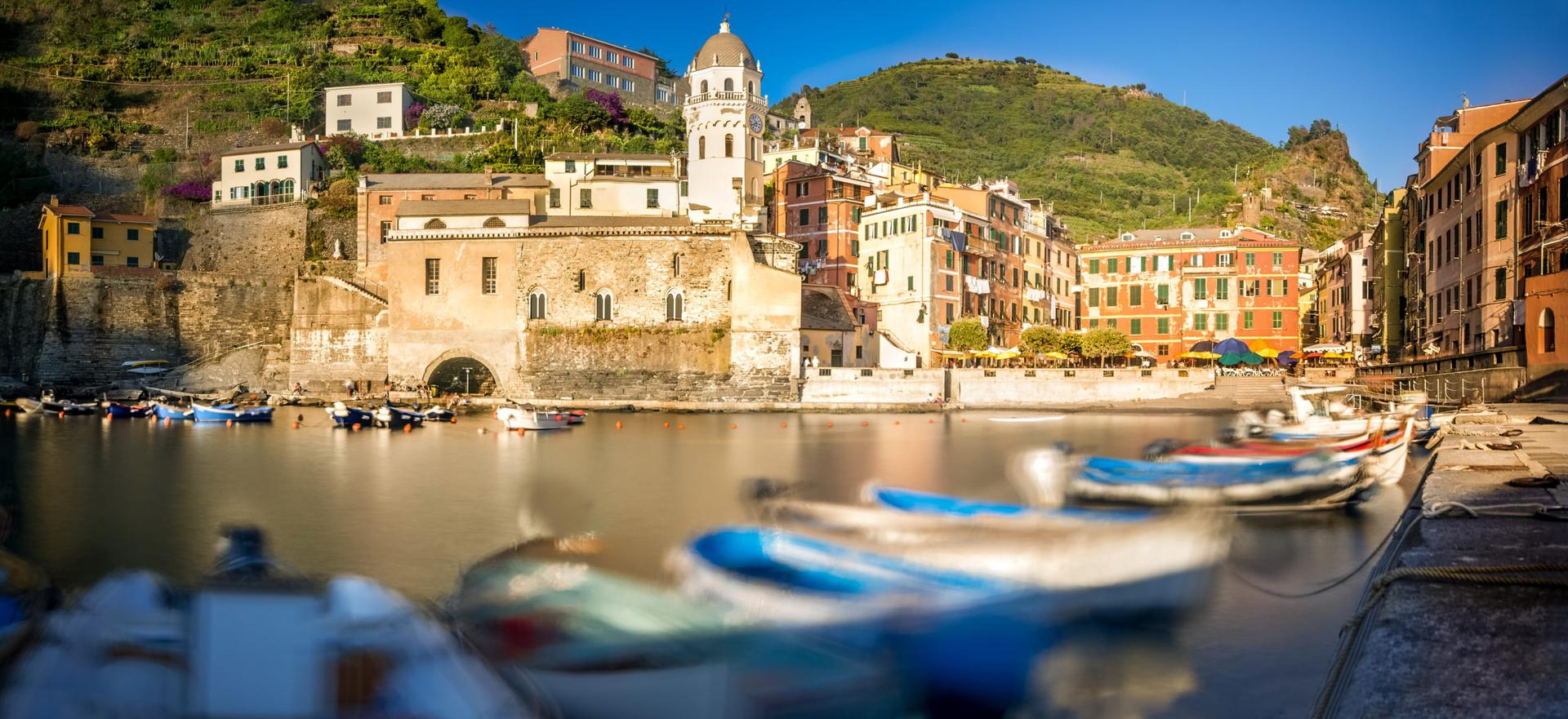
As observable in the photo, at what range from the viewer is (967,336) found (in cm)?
5219

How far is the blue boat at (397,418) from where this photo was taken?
1649 inches

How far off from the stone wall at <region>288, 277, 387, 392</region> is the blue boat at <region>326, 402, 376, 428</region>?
1098cm

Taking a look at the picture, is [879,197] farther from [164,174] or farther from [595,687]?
[595,687]

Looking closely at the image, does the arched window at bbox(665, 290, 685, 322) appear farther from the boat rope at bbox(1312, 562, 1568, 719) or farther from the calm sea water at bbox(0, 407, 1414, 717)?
the boat rope at bbox(1312, 562, 1568, 719)

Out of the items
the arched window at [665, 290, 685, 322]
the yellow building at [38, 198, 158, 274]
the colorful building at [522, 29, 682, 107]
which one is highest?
the colorful building at [522, 29, 682, 107]

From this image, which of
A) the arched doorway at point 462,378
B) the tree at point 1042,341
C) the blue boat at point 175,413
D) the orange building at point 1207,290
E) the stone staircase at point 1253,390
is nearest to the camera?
the blue boat at point 175,413

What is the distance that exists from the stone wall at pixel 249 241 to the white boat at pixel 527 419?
23498mm

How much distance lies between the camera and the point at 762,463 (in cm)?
2952

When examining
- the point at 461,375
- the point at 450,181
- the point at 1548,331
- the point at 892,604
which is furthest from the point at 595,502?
the point at 450,181

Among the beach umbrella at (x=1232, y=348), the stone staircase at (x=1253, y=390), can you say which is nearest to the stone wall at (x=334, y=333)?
the stone staircase at (x=1253, y=390)

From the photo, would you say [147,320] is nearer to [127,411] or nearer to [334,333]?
[334,333]

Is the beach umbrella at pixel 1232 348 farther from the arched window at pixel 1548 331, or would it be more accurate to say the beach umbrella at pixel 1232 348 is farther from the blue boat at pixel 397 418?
the blue boat at pixel 397 418

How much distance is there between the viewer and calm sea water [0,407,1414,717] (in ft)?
34.6

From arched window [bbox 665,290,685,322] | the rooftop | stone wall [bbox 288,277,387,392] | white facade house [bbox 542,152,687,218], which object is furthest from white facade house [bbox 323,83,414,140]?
arched window [bbox 665,290,685,322]
